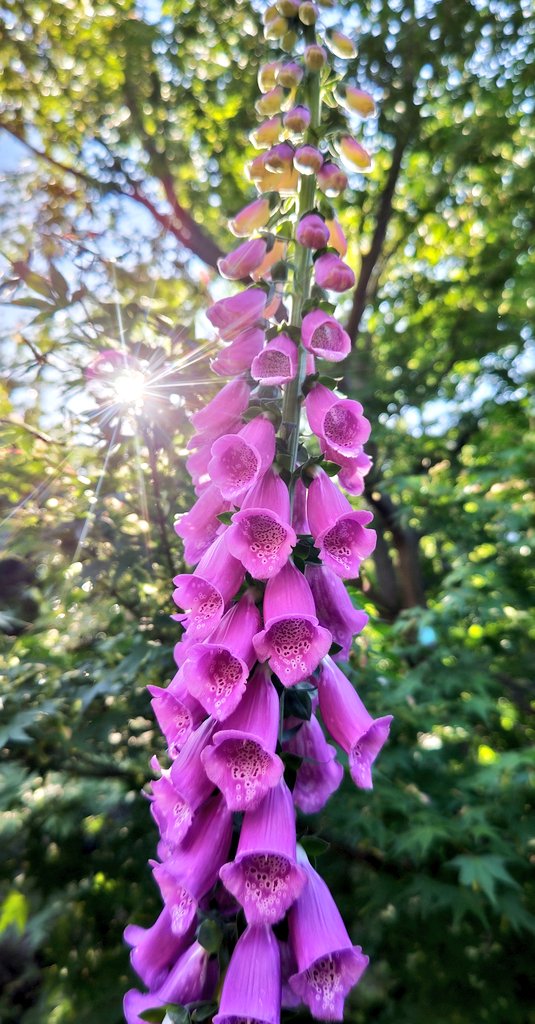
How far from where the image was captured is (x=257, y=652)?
3.26 feet

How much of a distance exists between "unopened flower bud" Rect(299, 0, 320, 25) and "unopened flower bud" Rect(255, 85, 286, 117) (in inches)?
5.6

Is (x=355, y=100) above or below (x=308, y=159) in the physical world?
above

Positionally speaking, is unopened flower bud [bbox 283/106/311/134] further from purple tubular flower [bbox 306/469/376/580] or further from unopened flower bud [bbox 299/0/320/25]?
purple tubular flower [bbox 306/469/376/580]

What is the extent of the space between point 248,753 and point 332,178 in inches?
46.6

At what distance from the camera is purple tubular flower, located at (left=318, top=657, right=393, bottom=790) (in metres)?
1.07

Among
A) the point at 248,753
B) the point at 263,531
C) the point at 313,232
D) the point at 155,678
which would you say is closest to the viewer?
the point at 248,753

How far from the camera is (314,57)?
51.3 inches

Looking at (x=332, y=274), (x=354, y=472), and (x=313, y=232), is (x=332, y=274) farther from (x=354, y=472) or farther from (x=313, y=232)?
(x=354, y=472)

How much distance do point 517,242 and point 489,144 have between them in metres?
1.19

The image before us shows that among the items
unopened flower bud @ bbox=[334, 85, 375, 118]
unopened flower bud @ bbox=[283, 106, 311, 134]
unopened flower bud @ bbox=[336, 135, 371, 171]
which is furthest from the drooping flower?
unopened flower bud @ bbox=[334, 85, 375, 118]

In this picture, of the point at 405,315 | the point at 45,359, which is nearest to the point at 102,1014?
the point at 45,359

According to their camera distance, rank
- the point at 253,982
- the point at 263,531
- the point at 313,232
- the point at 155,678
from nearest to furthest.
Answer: the point at 253,982 → the point at 263,531 → the point at 313,232 → the point at 155,678

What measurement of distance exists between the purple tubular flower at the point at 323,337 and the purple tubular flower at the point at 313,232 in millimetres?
144

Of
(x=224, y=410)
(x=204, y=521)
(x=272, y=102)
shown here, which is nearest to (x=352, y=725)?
(x=204, y=521)
